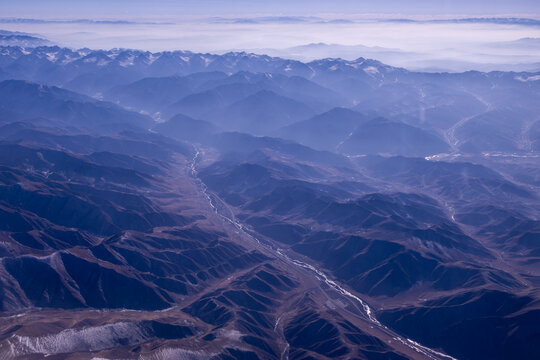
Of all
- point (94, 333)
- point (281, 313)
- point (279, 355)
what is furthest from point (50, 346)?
point (281, 313)

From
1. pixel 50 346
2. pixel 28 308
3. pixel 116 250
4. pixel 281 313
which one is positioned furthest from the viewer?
pixel 116 250

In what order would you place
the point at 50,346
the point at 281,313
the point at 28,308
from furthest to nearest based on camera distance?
the point at 281,313 < the point at 28,308 < the point at 50,346

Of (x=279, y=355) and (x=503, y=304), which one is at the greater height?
(x=503, y=304)

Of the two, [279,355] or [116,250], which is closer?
[279,355]

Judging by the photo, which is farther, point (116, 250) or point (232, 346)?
point (116, 250)

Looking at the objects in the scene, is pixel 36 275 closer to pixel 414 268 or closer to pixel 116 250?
pixel 116 250

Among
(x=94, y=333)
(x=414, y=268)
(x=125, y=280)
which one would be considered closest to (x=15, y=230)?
(x=125, y=280)

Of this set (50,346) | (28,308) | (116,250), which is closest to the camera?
(50,346)

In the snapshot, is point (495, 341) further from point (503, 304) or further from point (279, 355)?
point (279, 355)

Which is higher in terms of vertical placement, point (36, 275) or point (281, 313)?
point (36, 275)
